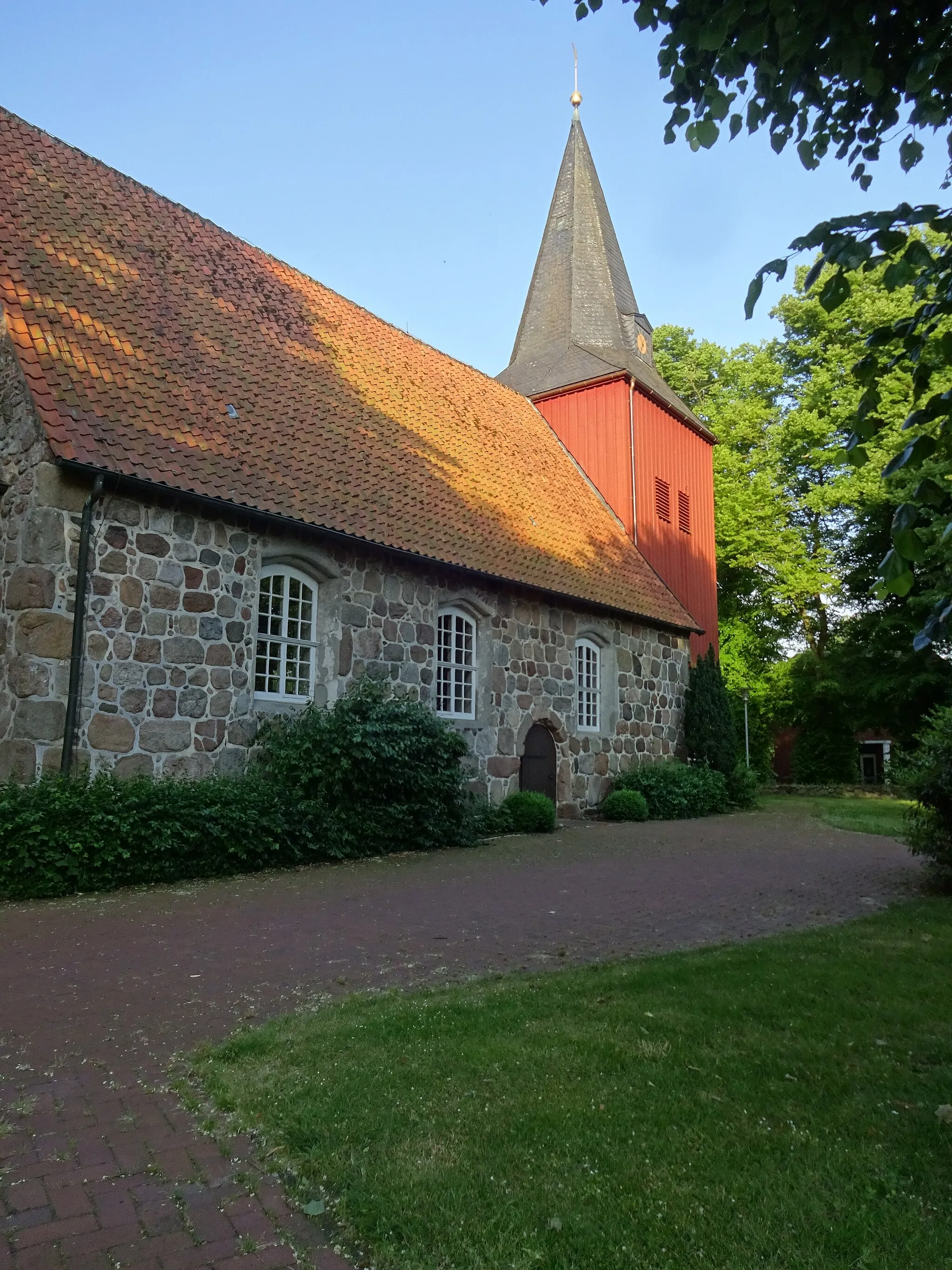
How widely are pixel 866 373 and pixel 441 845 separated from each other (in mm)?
8735

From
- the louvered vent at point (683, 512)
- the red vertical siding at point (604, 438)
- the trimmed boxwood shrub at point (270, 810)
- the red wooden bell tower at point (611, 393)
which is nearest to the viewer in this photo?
the trimmed boxwood shrub at point (270, 810)

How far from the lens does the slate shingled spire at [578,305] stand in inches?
818

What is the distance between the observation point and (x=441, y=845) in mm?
10992

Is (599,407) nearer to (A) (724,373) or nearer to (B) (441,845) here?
(B) (441,845)

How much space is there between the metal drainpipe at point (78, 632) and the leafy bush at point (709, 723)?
12.6m

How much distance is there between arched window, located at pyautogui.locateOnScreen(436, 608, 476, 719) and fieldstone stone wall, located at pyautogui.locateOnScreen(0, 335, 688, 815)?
0.69ft

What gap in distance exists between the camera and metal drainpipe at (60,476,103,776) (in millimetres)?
8672

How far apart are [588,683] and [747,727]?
16.9 meters

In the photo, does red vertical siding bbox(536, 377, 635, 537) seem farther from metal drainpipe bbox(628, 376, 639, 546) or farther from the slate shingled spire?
the slate shingled spire

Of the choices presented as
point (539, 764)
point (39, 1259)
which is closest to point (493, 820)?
point (539, 764)

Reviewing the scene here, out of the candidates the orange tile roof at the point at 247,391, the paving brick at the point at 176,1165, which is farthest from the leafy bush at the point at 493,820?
the paving brick at the point at 176,1165

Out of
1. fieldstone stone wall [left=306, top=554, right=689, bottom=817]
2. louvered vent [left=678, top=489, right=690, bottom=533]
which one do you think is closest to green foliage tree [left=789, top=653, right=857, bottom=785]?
louvered vent [left=678, top=489, right=690, bottom=533]

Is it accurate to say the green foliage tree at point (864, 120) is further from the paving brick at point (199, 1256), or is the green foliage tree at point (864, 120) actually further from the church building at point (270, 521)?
the church building at point (270, 521)

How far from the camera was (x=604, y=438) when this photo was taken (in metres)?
19.5
